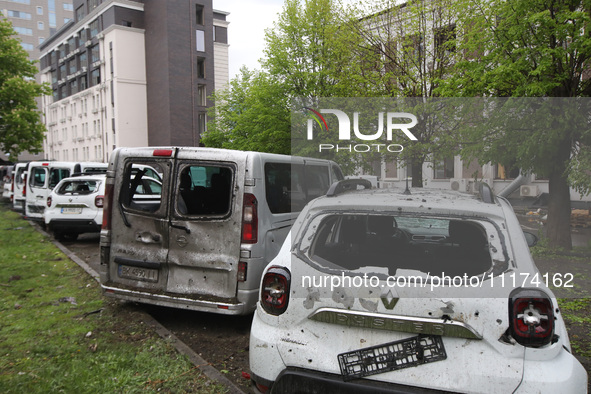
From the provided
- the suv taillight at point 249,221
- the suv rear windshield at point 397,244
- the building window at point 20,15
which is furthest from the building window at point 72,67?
the suv rear windshield at point 397,244

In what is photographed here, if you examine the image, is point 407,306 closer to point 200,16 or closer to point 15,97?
point 15,97

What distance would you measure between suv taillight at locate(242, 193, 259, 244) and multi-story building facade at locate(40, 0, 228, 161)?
4550cm

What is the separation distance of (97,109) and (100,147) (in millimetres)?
4809

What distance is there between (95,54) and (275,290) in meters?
63.0

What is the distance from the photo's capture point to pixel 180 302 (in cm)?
498

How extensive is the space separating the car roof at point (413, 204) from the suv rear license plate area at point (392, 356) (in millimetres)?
817

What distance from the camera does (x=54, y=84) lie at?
72.6 m

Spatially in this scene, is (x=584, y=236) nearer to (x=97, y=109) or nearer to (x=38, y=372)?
(x=38, y=372)

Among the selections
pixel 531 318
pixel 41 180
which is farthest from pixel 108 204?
pixel 41 180

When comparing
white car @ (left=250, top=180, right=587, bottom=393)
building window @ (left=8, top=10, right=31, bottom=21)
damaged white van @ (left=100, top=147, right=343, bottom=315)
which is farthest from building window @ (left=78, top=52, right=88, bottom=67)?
white car @ (left=250, top=180, right=587, bottom=393)

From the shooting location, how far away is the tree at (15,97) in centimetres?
2769

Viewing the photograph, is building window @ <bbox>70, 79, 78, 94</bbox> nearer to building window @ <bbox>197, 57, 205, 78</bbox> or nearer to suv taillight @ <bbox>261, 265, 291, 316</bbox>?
building window @ <bbox>197, 57, 205, 78</bbox>

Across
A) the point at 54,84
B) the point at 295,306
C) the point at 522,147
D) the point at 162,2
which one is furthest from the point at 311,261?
the point at 54,84

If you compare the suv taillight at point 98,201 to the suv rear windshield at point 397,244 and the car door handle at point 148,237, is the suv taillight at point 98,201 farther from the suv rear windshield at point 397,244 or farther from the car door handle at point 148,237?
the suv rear windshield at point 397,244
